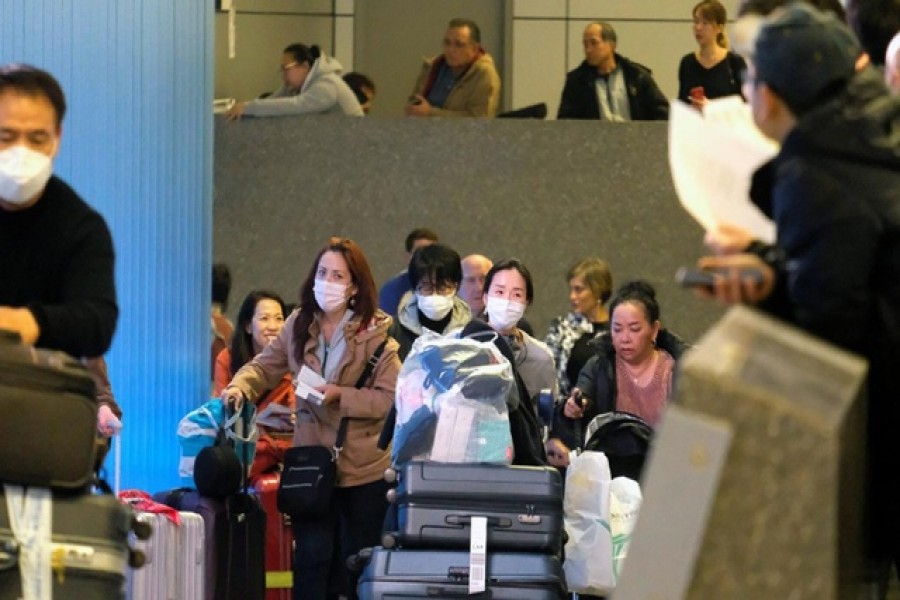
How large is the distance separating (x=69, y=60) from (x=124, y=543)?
4.19 meters

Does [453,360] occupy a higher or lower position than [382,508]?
higher

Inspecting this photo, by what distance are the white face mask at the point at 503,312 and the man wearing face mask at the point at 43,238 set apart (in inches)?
180

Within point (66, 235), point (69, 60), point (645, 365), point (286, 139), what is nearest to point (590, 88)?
point (286, 139)

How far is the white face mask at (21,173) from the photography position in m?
4.59

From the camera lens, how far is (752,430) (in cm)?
336

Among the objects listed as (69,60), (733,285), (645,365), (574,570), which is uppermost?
(69,60)

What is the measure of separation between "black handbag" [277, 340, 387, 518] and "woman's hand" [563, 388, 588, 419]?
1030 mm

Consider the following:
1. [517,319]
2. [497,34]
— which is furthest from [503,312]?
[497,34]

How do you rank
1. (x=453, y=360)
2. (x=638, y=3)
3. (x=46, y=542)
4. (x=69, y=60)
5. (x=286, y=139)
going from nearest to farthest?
(x=46, y=542) < (x=453, y=360) < (x=69, y=60) < (x=286, y=139) < (x=638, y=3)

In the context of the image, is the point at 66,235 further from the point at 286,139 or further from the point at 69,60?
the point at 286,139

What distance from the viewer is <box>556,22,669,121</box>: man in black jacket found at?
13328mm

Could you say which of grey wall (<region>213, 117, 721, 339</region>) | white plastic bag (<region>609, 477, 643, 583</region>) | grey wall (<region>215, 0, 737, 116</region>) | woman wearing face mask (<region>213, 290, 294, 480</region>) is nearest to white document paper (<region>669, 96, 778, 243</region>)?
white plastic bag (<region>609, 477, 643, 583</region>)

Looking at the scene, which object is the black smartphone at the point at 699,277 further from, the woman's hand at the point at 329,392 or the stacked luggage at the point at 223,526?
the woman's hand at the point at 329,392

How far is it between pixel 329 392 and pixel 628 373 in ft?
4.42
